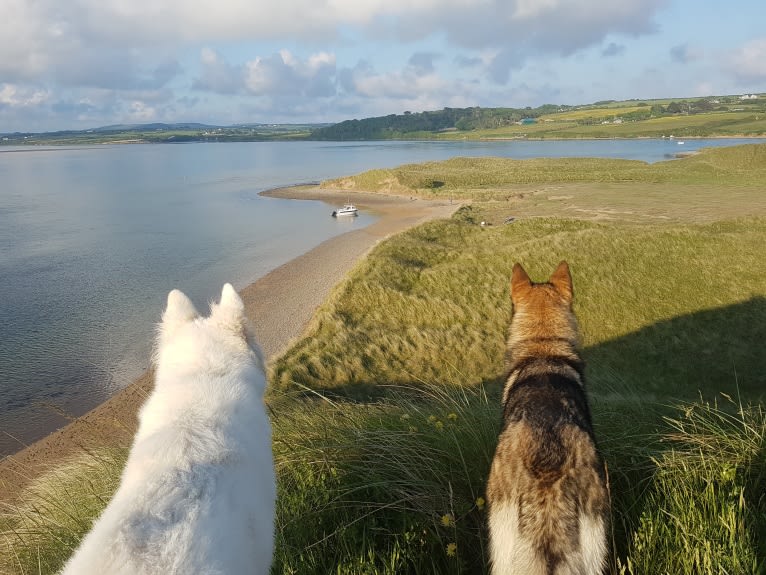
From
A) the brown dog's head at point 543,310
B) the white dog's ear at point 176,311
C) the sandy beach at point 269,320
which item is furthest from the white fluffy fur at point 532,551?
the sandy beach at point 269,320

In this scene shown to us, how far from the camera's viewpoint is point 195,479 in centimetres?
Result: 226

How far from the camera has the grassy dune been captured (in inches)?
150

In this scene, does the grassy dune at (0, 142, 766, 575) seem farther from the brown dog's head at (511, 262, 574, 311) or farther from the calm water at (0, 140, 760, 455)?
the calm water at (0, 140, 760, 455)

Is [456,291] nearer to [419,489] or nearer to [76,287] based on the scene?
[419,489]

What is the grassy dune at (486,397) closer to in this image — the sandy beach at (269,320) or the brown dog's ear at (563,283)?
the brown dog's ear at (563,283)

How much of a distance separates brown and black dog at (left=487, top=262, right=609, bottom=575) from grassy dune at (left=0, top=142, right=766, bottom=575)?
67 cm

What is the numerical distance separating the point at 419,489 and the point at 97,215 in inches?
2677

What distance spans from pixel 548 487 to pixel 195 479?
1898 millimetres

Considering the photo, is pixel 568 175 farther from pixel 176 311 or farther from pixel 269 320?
pixel 176 311

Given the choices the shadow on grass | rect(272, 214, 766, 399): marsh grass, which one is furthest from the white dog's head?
the shadow on grass

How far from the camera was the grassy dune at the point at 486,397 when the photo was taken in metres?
3.82

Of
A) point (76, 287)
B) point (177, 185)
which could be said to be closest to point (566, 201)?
point (76, 287)

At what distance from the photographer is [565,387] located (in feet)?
11.4

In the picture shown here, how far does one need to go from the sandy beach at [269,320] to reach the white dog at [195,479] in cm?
358
